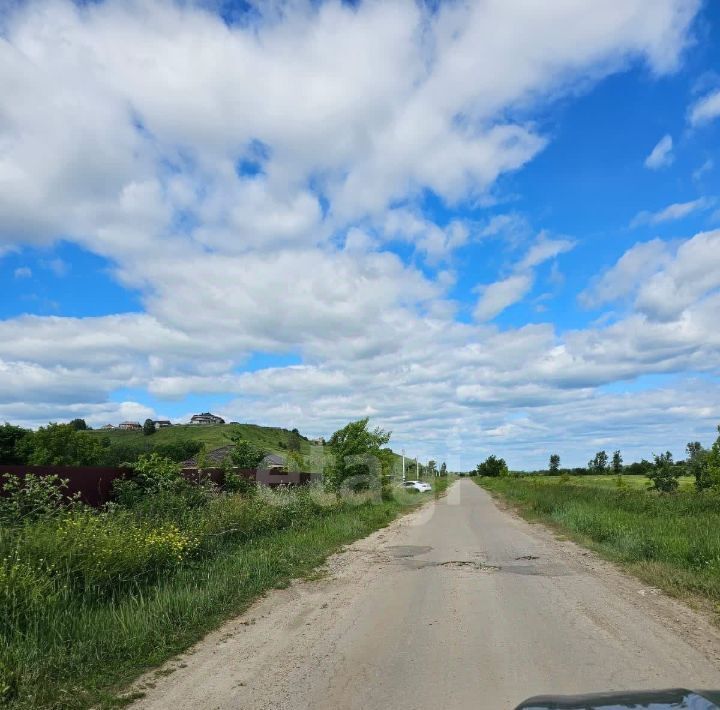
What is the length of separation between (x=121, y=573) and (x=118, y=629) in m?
2.01

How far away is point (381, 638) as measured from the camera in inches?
259

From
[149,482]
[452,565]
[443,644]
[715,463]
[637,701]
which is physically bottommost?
[443,644]

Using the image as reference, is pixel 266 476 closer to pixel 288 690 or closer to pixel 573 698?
pixel 288 690

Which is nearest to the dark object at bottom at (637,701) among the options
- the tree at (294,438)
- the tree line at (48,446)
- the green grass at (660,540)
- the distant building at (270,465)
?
the green grass at (660,540)

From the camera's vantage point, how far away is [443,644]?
625 centimetres

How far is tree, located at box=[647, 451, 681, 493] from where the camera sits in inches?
1332

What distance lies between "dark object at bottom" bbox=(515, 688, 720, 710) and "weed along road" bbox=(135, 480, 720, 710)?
189cm

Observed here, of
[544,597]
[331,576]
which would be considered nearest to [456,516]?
[331,576]

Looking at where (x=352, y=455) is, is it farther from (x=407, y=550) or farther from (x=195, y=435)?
(x=195, y=435)

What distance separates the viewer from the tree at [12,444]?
6347cm

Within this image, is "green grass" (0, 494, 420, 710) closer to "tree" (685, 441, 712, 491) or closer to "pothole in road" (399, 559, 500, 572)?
"pothole in road" (399, 559, 500, 572)

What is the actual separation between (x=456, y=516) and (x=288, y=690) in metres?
20.1

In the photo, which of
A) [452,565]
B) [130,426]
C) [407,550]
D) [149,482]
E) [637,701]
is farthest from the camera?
[130,426]

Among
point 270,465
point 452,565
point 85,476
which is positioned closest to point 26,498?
point 85,476
